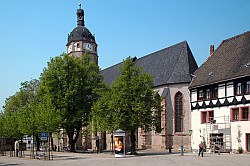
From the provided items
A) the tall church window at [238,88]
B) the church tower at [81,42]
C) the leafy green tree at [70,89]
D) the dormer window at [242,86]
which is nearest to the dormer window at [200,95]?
the dormer window at [242,86]

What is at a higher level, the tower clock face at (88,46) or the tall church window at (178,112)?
the tower clock face at (88,46)

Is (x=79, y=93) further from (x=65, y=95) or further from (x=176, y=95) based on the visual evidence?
(x=176, y=95)

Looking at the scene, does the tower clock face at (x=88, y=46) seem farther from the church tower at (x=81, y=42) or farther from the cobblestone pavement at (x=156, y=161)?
the cobblestone pavement at (x=156, y=161)

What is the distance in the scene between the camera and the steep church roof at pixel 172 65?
5854 centimetres

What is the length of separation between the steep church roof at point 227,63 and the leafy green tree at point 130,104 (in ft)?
22.2

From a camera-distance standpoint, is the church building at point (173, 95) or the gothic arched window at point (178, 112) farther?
the gothic arched window at point (178, 112)

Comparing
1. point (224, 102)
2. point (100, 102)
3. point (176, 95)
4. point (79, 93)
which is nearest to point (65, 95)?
point (79, 93)

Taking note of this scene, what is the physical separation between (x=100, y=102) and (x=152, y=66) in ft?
75.1

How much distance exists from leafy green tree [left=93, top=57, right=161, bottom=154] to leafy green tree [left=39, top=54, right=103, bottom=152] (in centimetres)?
781

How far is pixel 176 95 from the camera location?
2283 inches

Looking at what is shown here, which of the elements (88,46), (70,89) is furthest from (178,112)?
(88,46)

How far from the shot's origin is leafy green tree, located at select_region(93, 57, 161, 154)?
145 feet

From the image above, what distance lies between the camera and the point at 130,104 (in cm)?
4444

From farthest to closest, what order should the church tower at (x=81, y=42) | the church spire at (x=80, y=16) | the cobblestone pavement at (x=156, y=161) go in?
the church spire at (x=80, y=16) < the church tower at (x=81, y=42) < the cobblestone pavement at (x=156, y=161)
